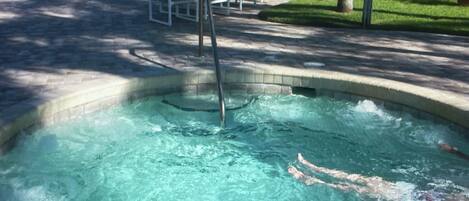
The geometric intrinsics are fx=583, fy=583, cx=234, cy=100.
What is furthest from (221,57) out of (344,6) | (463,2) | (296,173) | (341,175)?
(463,2)

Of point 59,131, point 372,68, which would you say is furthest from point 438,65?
point 59,131

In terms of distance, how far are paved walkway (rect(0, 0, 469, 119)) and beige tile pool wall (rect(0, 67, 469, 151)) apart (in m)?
0.19

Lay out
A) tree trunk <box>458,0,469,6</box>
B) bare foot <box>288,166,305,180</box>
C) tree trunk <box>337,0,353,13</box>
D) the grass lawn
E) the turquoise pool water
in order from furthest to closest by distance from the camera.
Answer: tree trunk <box>458,0,469,6</box> < tree trunk <box>337,0,353,13</box> < the grass lawn < bare foot <box>288,166,305,180</box> < the turquoise pool water

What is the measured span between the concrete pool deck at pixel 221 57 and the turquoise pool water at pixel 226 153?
0.28m

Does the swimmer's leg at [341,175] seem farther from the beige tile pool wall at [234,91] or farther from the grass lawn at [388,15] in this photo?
the grass lawn at [388,15]

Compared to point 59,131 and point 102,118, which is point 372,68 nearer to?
point 102,118

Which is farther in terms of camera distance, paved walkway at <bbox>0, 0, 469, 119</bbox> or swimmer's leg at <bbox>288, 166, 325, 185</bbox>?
paved walkway at <bbox>0, 0, 469, 119</bbox>

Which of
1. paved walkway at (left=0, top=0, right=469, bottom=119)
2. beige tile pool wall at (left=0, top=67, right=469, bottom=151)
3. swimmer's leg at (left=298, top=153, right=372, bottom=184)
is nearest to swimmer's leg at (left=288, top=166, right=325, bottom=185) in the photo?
swimmer's leg at (left=298, top=153, right=372, bottom=184)

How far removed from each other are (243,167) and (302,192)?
2.29ft

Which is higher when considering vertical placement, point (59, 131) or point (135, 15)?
point (135, 15)

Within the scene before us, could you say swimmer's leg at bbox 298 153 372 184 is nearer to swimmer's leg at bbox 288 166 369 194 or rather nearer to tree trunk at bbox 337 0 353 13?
swimmer's leg at bbox 288 166 369 194

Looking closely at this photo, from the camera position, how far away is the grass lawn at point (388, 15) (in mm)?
9930

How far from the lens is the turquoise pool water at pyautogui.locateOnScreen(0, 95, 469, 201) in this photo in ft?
14.5

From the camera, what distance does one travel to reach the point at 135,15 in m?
10.9
